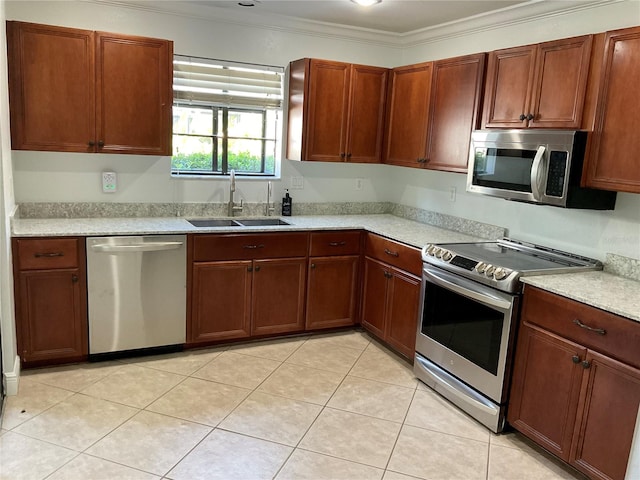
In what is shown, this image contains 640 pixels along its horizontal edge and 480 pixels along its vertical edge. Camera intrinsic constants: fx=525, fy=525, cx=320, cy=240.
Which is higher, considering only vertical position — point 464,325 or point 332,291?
point 464,325

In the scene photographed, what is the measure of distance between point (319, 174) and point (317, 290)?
42.4 inches

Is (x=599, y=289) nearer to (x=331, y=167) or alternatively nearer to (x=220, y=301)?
(x=220, y=301)

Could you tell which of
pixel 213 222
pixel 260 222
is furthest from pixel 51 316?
pixel 260 222

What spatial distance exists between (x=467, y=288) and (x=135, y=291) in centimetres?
209

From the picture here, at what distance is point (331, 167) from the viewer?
15.0 ft

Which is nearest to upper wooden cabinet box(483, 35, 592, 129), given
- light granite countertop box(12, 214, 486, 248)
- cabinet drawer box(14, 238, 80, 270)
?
light granite countertop box(12, 214, 486, 248)

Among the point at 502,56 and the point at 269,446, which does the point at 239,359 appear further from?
the point at 502,56

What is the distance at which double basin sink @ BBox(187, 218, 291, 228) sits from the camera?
3.98 meters

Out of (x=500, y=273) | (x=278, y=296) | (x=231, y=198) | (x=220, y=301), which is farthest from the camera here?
(x=231, y=198)

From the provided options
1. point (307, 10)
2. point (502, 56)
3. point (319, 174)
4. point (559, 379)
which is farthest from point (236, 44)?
point (559, 379)

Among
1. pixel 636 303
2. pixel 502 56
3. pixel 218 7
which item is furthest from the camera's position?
pixel 218 7

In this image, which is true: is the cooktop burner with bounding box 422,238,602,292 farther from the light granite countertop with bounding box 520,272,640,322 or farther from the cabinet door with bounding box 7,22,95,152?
the cabinet door with bounding box 7,22,95,152

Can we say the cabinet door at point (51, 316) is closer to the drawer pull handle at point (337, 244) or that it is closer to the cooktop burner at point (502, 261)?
the drawer pull handle at point (337, 244)

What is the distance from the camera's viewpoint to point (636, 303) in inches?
92.1
